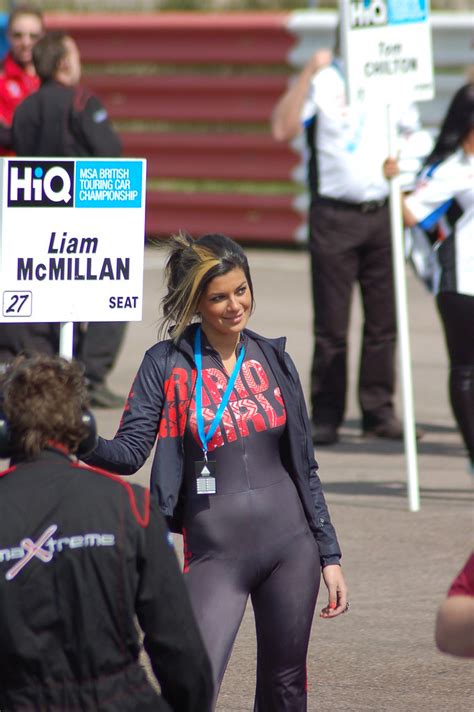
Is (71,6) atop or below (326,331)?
atop

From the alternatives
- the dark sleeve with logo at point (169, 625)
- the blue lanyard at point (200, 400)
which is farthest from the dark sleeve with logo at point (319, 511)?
the dark sleeve with logo at point (169, 625)

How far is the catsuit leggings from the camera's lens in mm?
4312

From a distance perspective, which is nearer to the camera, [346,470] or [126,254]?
[126,254]

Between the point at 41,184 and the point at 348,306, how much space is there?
171 inches

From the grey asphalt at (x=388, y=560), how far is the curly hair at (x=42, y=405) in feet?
7.70

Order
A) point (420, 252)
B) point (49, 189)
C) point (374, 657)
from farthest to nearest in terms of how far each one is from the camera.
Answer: point (420, 252) < point (374, 657) < point (49, 189)

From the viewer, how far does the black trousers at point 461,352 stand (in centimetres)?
775

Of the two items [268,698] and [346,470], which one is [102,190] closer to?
[268,698]

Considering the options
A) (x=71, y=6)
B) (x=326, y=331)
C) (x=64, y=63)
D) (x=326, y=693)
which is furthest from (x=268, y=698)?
(x=71, y=6)

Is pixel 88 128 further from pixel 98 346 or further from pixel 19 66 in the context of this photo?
pixel 98 346

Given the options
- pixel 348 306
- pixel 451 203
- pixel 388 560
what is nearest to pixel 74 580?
pixel 388 560

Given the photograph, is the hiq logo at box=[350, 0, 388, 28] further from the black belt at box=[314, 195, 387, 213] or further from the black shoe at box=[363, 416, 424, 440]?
the black shoe at box=[363, 416, 424, 440]

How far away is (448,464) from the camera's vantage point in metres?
9.02

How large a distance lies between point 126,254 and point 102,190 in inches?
9.2
